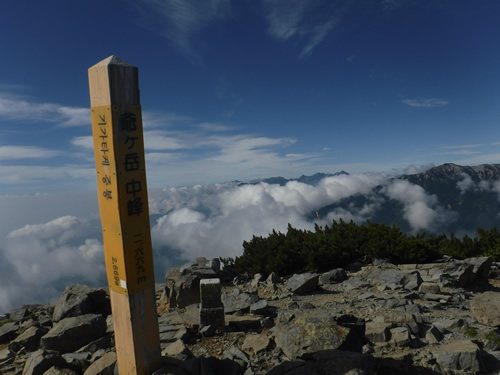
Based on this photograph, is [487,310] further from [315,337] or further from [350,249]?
[350,249]

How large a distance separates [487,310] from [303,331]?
499 cm

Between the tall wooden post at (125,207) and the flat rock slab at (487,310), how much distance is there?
7.34 metres

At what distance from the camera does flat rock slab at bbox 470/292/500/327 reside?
727cm

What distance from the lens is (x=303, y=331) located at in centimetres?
575

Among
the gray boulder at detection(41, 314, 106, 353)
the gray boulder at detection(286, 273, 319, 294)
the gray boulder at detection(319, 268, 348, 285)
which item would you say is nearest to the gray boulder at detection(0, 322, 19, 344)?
the gray boulder at detection(41, 314, 106, 353)

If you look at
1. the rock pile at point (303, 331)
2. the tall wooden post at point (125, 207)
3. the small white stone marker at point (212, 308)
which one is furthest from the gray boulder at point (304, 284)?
the tall wooden post at point (125, 207)

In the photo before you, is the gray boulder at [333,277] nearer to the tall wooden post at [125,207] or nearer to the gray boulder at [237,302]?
the gray boulder at [237,302]

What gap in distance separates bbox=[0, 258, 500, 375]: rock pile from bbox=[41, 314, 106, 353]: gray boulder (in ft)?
0.06

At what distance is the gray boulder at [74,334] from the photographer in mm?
6723

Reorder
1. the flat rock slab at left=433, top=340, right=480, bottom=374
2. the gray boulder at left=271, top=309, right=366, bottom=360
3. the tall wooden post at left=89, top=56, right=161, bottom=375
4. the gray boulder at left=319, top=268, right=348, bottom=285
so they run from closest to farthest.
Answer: the tall wooden post at left=89, top=56, right=161, bottom=375 < the flat rock slab at left=433, top=340, right=480, bottom=374 < the gray boulder at left=271, top=309, right=366, bottom=360 < the gray boulder at left=319, top=268, right=348, bottom=285

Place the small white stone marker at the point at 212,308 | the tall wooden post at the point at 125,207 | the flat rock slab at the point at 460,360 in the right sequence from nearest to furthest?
1. the tall wooden post at the point at 125,207
2. the flat rock slab at the point at 460,360
3. the small white stone marker at the point at 212,308

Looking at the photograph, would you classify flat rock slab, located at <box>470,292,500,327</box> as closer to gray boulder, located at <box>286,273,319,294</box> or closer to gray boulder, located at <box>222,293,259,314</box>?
gray boulder, located at <box>286,273,319,294</box>

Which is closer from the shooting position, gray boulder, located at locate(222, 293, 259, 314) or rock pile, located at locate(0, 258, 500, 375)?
rock pile, located at locate(0, 258, 500, 375)

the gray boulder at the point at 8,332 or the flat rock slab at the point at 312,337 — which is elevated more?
the flat rock slab at the point at 312,337
